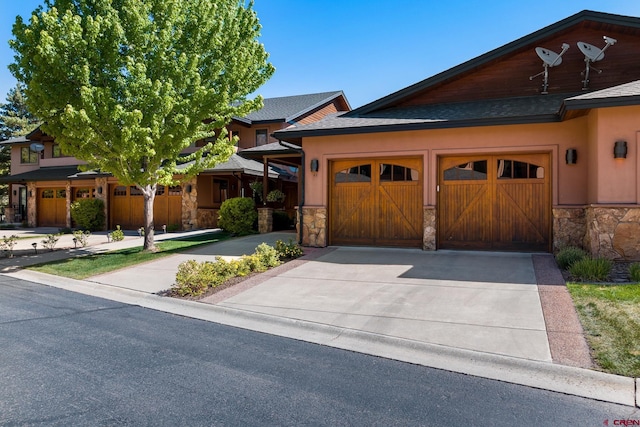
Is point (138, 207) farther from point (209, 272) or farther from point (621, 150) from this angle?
point (621, 150)

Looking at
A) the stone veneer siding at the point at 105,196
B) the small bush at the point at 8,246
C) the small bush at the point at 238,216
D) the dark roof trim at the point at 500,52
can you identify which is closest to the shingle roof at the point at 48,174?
the stone veneer siding at the point at 105,196

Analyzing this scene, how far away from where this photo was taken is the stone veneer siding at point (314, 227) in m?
12.3

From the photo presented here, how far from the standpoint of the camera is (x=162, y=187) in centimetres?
2155

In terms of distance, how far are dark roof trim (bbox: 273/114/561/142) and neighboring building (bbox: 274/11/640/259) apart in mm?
29

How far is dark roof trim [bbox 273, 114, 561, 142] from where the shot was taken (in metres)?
9.85

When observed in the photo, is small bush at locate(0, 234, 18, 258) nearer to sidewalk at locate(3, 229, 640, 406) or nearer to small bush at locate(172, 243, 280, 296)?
sidewalk at locate(3, 229, 640, 406)

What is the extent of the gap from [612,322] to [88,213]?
2277 centimetres

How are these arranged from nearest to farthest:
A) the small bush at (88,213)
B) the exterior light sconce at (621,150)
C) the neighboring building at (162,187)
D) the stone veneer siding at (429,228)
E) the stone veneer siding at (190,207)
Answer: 1. the exterior light sconce at (621,150)
2. the stone veneer siding at (429,228)
3. the stone veneer siding at (190,207)
4. the neighboring building at (162,187)
5. the small bush at (88,213)

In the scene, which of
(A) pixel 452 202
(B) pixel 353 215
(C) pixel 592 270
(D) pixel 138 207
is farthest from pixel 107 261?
(C) pixel 592 270

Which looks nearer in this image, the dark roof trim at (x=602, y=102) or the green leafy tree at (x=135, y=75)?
the dark roof trim at (x=602, y=102)

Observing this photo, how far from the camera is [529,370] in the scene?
412cm

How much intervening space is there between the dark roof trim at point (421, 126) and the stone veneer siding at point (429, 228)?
2.20 m

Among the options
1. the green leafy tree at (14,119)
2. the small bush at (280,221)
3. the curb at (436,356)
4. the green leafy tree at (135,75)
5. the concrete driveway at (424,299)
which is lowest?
the curb at (436,356)

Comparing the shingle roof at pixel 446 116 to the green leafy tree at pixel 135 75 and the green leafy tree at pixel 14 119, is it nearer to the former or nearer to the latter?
the green leafy tree at pixel 135 75
